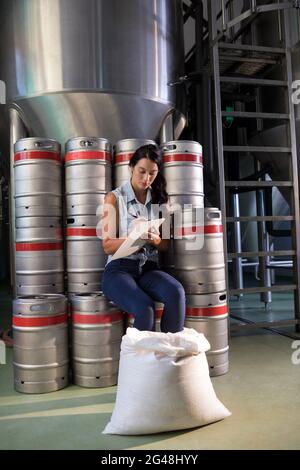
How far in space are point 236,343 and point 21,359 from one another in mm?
1532

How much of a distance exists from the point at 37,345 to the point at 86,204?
82 cm

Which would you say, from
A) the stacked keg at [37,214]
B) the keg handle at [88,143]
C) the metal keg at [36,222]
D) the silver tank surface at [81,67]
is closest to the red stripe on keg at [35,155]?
the stacked keg at [37,214]

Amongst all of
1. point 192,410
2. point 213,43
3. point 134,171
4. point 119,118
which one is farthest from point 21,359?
point 213,43

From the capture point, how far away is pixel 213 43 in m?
3.12

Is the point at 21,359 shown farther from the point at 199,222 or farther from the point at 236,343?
the point at 236,343

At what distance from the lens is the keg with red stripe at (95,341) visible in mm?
2160

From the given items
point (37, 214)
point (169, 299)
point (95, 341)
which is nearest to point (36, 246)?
point (37, 214)

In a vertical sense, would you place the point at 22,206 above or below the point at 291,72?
below

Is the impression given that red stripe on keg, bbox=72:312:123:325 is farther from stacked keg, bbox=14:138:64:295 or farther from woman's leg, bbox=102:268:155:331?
stacked keg, bbox=14:138:64:295

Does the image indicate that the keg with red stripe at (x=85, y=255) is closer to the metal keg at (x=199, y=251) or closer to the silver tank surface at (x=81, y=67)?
the metal keg at (x=199, y=251)

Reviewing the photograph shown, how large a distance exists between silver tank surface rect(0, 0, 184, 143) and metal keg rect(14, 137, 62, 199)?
23.6 inches


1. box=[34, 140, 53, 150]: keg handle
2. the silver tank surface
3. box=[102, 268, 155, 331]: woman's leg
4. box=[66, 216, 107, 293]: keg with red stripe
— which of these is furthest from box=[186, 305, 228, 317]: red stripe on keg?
the silver tank surface

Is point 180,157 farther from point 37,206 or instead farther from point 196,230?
point 37,206

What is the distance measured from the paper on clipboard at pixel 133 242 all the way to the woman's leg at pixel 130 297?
9cm
